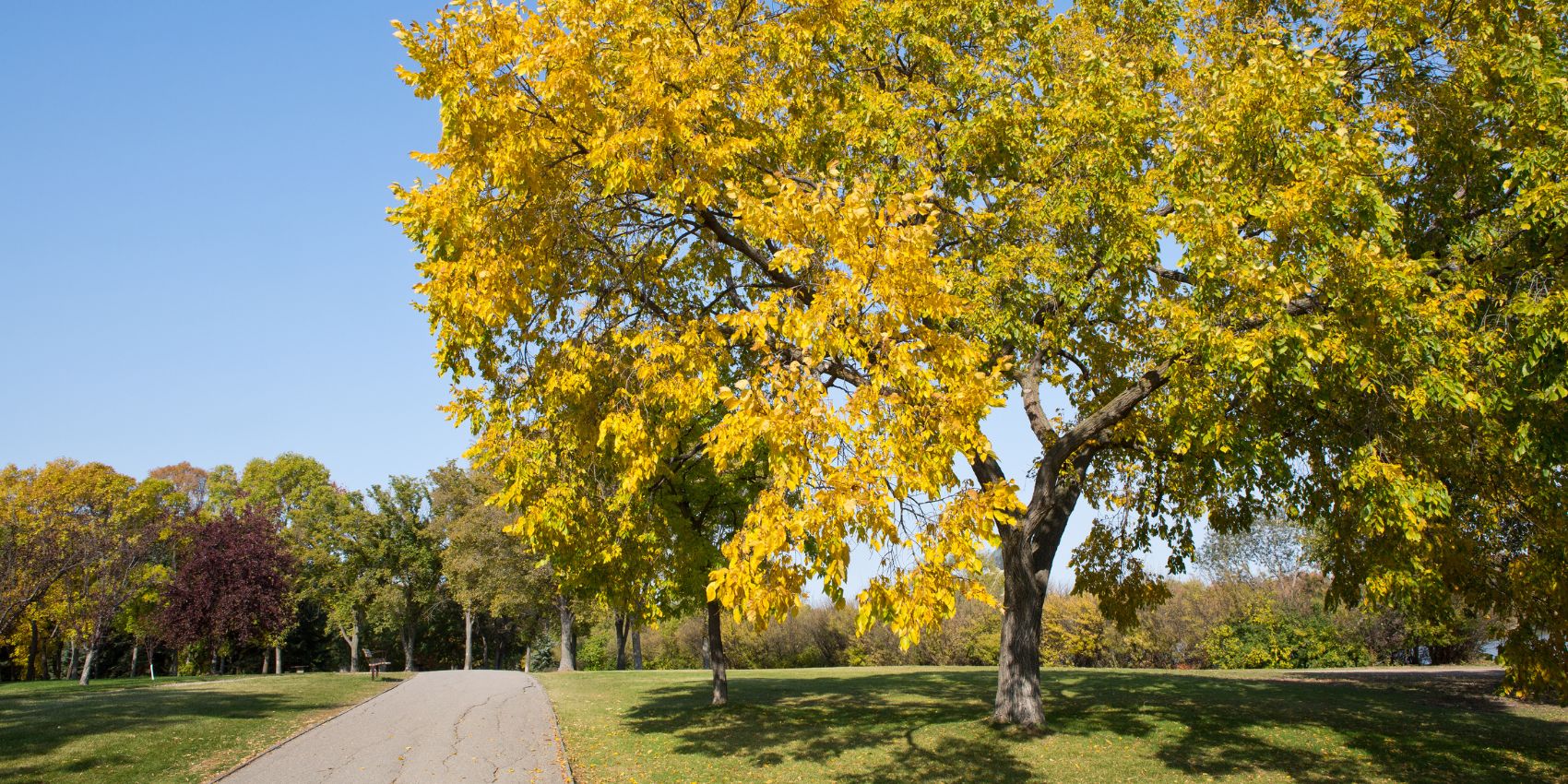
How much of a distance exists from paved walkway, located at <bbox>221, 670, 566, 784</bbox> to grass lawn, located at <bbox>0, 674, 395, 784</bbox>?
627 mm

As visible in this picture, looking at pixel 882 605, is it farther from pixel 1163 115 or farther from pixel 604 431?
pixel 1163 115

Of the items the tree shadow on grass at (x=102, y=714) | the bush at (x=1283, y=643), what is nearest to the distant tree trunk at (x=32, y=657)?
the tree shadow on grass at (x=102, y=714)

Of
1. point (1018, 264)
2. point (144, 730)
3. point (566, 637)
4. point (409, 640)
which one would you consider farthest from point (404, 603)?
point (1018, 264)

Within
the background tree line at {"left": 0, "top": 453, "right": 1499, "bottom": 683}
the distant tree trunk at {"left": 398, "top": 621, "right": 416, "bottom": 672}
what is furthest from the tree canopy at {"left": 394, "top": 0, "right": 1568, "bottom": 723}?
the distant tree trunk at {"left": 398, "top": 621, "right": 416, "bottom": 672}

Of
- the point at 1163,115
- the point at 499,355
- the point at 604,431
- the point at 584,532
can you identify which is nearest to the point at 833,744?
the point at 584,532

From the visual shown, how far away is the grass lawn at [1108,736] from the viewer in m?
9.17

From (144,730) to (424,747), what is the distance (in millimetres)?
4298

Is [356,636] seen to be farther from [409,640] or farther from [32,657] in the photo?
[32,657]

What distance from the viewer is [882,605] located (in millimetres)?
5410

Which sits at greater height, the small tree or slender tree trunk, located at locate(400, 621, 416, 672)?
the small tree

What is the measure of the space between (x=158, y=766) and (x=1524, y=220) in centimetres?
1506

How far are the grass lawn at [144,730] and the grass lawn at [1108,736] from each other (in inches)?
A: 180

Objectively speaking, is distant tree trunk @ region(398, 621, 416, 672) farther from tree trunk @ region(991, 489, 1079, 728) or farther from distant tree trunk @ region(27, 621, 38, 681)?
tree trunk @ region(991, 489, 1079, 728)

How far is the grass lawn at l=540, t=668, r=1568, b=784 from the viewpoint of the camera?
917 cm
